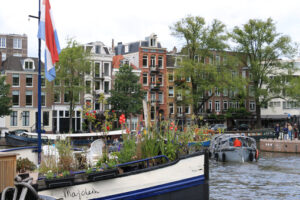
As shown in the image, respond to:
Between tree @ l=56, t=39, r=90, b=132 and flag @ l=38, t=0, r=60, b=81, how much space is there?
100 feet

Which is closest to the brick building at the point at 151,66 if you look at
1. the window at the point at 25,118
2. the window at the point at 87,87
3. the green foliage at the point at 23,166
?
the window at the point at 87,87

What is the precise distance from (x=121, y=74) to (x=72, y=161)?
39.2 meters

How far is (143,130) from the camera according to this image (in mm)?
9992

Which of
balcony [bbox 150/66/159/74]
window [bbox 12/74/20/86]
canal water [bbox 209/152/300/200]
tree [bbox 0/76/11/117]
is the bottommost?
canal water [bbox 209/152/300/200]

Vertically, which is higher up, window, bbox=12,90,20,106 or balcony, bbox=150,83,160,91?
balcony, bbox=150,83,160,91

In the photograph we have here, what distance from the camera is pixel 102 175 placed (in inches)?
340

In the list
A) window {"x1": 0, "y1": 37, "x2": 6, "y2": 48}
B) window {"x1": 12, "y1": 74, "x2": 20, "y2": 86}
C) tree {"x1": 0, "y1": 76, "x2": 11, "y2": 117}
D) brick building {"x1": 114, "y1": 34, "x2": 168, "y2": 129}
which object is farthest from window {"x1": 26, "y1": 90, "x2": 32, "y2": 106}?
window {"x1": 0, "y1": 37, "x2": 6, "y2": 48}

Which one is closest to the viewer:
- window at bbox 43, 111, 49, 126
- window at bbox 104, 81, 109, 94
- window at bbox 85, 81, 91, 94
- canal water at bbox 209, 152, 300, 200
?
canal water at bbox 209, 152, 300, 200

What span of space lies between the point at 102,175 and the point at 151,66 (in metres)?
47.2

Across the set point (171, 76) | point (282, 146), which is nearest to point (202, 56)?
point (171, 76)

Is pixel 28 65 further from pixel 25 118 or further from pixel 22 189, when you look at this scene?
pixel 22 189

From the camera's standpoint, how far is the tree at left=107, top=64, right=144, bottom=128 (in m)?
47.3

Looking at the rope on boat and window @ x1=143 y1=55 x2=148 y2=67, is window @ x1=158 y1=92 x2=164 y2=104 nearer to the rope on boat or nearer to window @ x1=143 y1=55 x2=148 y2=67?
window @ x1=143 y1=55 x2=148 y2=67

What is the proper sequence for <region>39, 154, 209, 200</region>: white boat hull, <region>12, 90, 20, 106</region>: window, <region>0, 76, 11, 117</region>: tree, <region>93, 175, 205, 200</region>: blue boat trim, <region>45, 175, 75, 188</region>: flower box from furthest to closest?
1. <region>12, 90, 20, 106</region>: window
2. <region>0, 76, 11, 117</region>: tree
3. <region>93, 175, 205, 200</region>: blue boat trim
4. <region>39, 154, 209, 200</region>: white boat hull
5. <region>45, 175, 75, 188</region>: flower box
